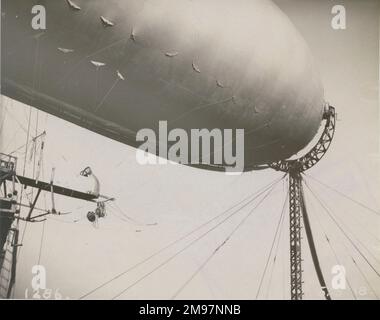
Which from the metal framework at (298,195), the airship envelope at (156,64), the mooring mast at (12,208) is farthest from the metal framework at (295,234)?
the mooring mast at (12,208)

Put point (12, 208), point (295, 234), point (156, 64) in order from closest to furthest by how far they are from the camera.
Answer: point (156, 64) < point (12, 208) < point (295, 234)

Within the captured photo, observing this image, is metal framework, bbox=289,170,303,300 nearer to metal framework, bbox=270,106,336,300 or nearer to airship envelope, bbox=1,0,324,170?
metal framework, bbox=270,106,336,300

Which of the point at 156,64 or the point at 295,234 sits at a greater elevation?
the point at 156,64

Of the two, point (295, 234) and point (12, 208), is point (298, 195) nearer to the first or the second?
point (295, 234)

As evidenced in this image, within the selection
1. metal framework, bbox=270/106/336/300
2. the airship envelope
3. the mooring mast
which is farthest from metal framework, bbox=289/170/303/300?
the mooring mast

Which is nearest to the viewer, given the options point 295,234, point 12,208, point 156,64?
point 156,64

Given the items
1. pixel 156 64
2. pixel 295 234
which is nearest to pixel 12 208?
pixel 156 64
